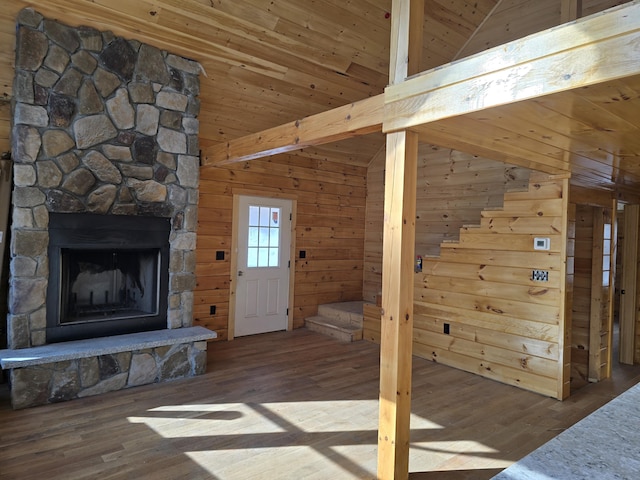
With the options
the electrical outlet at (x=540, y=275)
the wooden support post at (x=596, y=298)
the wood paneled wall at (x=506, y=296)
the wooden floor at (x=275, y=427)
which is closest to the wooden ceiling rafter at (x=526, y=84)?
the wood paneled wall at (x=506, y=296)

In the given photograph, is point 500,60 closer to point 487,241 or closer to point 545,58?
point 545,58

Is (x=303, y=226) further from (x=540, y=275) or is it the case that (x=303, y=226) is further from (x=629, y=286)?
(x=629, y=286)

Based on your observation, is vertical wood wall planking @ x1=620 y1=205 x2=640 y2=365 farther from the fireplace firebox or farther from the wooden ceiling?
the fireplace firebox

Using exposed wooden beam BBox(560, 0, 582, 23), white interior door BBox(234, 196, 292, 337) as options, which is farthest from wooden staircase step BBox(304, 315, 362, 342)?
exposed wooden beam BBox(560, 0, 582, 23)

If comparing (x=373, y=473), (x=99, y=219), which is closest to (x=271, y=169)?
(x=99, y=219)

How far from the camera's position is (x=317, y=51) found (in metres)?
4.43

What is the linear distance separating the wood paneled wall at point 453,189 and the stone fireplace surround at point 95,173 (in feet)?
10.9

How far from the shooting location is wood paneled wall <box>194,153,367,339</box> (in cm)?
532

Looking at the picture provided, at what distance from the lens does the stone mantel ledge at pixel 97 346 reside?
10.4ft

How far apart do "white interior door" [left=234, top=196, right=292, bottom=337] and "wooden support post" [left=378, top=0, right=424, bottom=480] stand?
3.53 meters

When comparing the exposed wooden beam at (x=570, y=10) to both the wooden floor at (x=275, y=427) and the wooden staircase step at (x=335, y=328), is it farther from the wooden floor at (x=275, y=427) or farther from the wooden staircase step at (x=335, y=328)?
the wooden staircase step at (x=335, y=328)

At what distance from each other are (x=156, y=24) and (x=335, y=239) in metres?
3.98

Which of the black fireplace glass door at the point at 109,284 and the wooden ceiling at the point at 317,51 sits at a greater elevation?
the wooden ceiling at the point at 317,51

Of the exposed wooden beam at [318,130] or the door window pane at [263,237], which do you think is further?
the door window pane at [263,237]
